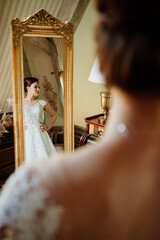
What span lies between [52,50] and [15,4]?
0.65 metres

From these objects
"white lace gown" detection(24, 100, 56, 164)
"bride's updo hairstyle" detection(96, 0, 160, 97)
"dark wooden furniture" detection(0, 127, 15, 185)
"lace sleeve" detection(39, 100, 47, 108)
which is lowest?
"dark wooden furniture" detection(0, 127, 15, 185)

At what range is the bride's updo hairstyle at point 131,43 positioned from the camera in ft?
1.20

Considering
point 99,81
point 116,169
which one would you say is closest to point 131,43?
point 116,169

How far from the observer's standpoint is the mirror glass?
181 cm

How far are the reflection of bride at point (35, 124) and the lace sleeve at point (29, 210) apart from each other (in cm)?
149

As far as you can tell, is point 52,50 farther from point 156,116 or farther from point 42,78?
point 156,116

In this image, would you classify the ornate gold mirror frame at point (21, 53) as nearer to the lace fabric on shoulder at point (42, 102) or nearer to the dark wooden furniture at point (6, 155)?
the lace fabric on shoulder at point (42, 102)

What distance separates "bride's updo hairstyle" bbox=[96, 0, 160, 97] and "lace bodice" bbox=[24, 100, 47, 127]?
157 centimetres

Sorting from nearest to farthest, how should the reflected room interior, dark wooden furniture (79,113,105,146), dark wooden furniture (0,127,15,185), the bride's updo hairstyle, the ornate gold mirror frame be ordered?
the bride's updo hairstyle < the ornate gold mirror frame < the reflected room interior < dark wooden furniture (79,113,105,146) < dark wooden furniture (0,127,15,185)

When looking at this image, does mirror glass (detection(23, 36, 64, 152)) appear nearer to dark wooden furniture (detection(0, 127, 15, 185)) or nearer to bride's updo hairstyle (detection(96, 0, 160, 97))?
dark wooden furniture (detection(0, 127, 15, 185))

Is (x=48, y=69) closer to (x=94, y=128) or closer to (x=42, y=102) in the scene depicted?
(x=42, y=102)

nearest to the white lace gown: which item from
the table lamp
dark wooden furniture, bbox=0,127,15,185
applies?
the table lamp

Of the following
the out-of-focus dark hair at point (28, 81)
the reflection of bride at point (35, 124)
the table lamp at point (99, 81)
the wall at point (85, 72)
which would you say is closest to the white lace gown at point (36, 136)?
the reflection of bride at point (35, 124)

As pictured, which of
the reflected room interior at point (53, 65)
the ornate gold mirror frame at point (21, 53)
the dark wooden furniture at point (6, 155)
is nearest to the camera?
the ornate gold mirror frame at point (21, 53)
